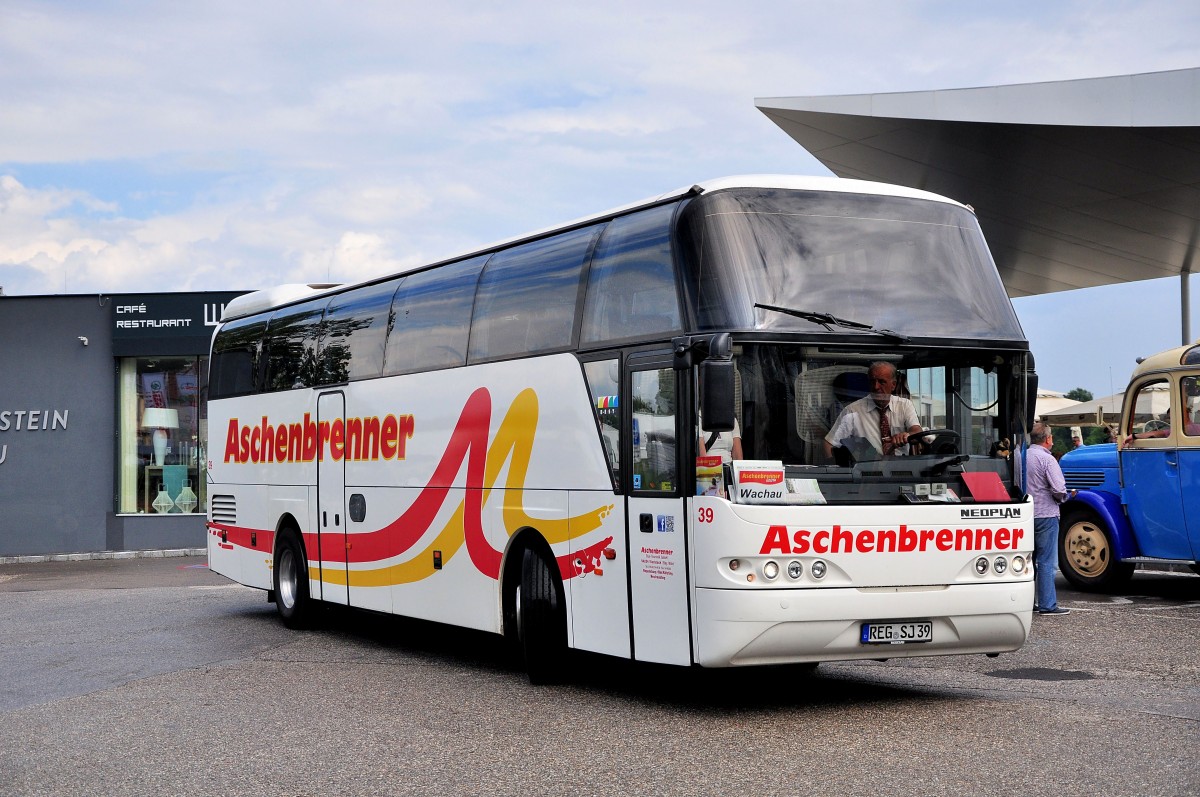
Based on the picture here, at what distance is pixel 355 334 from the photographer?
46.3ft

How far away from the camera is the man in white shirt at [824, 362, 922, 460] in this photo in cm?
884

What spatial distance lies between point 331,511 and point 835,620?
23.4 ft

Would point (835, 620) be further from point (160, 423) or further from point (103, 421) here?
point (103, 421)

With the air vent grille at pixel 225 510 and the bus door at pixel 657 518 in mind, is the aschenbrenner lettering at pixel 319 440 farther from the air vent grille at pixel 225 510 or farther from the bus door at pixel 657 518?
the bus door at pixel 657 518

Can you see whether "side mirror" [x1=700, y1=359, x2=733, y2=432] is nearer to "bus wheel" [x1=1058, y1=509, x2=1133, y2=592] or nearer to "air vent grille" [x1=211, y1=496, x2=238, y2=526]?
"bus wheel" [x1=1058, y1=509, x2=1133, y2=592]

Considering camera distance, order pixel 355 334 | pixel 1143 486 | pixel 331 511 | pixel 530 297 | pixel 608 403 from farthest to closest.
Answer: pixel 1143 486
pixel 331 511
pixel 355 334
pixel 530 297
pixel 608 403

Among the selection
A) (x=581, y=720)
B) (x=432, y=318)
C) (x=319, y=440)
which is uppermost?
(x=432, y=318)

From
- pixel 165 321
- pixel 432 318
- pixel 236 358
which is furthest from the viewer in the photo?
pixel 165 321

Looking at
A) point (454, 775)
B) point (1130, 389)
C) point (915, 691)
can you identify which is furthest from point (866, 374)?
point (1130, 389)

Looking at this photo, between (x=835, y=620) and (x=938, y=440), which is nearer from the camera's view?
(x=835, y=620)

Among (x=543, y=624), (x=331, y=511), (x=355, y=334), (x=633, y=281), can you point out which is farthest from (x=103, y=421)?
(x=633, y=281)

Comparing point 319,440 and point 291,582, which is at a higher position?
point 319,440

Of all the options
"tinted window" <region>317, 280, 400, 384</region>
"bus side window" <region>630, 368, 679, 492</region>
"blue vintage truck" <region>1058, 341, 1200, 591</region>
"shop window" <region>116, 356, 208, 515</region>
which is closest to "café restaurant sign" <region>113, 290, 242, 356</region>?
"shop window" <region>116, 356, 208, 515</region>

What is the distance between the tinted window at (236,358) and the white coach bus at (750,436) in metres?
5.60
